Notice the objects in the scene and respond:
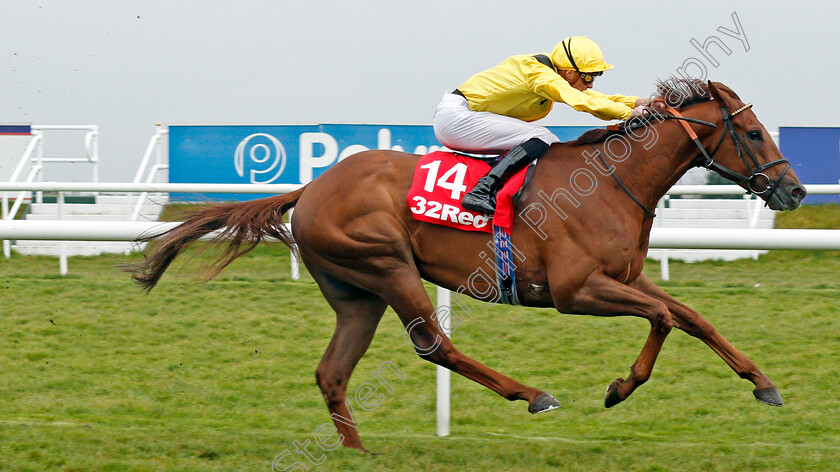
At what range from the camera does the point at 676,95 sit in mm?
3773

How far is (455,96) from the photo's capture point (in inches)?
157

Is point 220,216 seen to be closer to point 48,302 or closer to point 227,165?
point 48,302

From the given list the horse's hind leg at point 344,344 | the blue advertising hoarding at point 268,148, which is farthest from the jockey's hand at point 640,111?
the blue advertising hoarding at point 268,148

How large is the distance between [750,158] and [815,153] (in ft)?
21.7

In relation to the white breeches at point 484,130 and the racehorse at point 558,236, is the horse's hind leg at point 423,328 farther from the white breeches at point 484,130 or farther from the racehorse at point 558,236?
the white breeches at point 484,130

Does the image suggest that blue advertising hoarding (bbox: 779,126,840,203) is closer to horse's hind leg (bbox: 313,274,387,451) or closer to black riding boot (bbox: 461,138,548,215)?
black riding boot (bbox: 461,138,548,215)

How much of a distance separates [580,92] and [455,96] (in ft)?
2.02

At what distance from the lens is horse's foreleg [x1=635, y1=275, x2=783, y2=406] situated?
11.5 ft

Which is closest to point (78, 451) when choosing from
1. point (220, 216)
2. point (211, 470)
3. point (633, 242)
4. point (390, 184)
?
point (211, 470)

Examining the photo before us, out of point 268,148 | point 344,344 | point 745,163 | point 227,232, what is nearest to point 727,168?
point 745,163

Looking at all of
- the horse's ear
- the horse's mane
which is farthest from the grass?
the horse's ear

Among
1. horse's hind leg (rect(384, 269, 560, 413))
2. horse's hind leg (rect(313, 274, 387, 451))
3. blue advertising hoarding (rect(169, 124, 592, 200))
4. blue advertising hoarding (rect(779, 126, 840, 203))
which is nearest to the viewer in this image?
horse's hind leg (rect(384, 269, 560, 413))

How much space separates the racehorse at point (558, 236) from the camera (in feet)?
11.7

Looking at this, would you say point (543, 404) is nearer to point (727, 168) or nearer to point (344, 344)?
point (344, 344)
